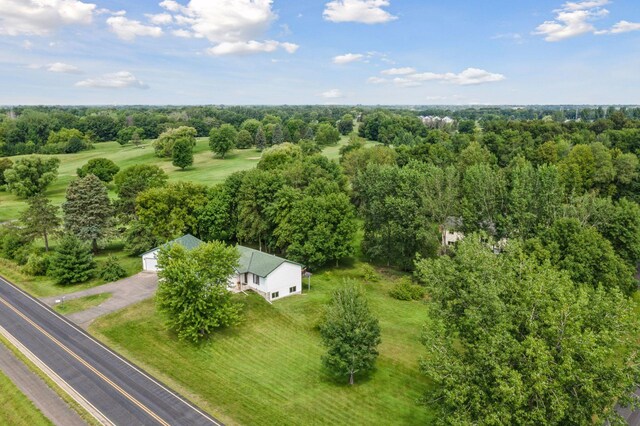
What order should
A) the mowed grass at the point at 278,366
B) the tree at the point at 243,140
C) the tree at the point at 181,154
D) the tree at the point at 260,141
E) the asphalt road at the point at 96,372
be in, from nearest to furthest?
the asphalt road at the point at 96,372 → the mowed grass at the point at 278,366 → the tree at the point at 181,154 → the tree at the point at 260,141 → the tree at the point at 243,140

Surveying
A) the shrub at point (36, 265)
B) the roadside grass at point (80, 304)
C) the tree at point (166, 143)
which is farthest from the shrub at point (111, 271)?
the tree at point (166, 143)

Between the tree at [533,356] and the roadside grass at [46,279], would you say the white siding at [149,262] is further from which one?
Answer: the tree at [533,356]

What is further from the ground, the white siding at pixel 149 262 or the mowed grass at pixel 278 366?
the white siding at pixel 149 262

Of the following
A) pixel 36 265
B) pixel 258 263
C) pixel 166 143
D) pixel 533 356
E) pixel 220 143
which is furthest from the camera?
pixel 220 143

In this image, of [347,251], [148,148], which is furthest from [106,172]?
[347,251]

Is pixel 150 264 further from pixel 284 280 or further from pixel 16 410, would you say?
pixel 16 410

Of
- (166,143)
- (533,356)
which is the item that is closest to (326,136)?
(166,143)

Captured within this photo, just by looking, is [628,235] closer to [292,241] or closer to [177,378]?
[292,241]
